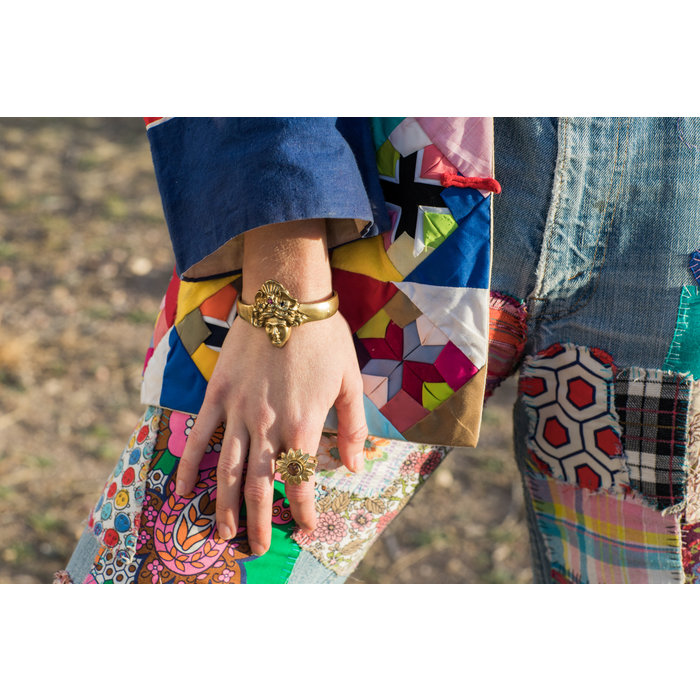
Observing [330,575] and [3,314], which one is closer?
[330,575]

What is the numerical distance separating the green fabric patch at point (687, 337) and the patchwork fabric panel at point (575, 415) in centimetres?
9

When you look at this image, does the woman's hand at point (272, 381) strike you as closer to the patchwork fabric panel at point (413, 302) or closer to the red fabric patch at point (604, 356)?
the patchwork fabric panel at point (413, 302)

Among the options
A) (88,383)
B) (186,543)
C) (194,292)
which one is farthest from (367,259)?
Answer: (88,383)

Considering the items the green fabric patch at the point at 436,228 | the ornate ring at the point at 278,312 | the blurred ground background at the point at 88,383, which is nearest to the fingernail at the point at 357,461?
the ornate ring at the point at 278,312

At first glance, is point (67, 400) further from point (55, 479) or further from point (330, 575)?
point (330, 575)

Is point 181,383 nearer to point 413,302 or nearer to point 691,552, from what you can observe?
point 413,302

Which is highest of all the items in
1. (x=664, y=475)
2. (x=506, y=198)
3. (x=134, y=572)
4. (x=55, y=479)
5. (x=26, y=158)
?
(x=26, y=158)

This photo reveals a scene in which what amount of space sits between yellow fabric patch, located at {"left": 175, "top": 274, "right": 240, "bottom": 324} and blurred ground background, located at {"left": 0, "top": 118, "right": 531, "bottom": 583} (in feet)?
3.85

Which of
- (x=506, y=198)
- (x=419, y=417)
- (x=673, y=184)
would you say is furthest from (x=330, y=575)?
(x=673, y=184)

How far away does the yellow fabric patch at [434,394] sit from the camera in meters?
0.97

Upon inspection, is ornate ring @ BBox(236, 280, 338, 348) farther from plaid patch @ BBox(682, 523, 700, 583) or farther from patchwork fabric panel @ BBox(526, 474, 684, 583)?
plaid patch @ BBox(682, 523, 700, 583)

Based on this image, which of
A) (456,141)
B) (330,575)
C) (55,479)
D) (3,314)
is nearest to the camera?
(456,141)

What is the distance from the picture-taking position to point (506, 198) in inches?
37.8
